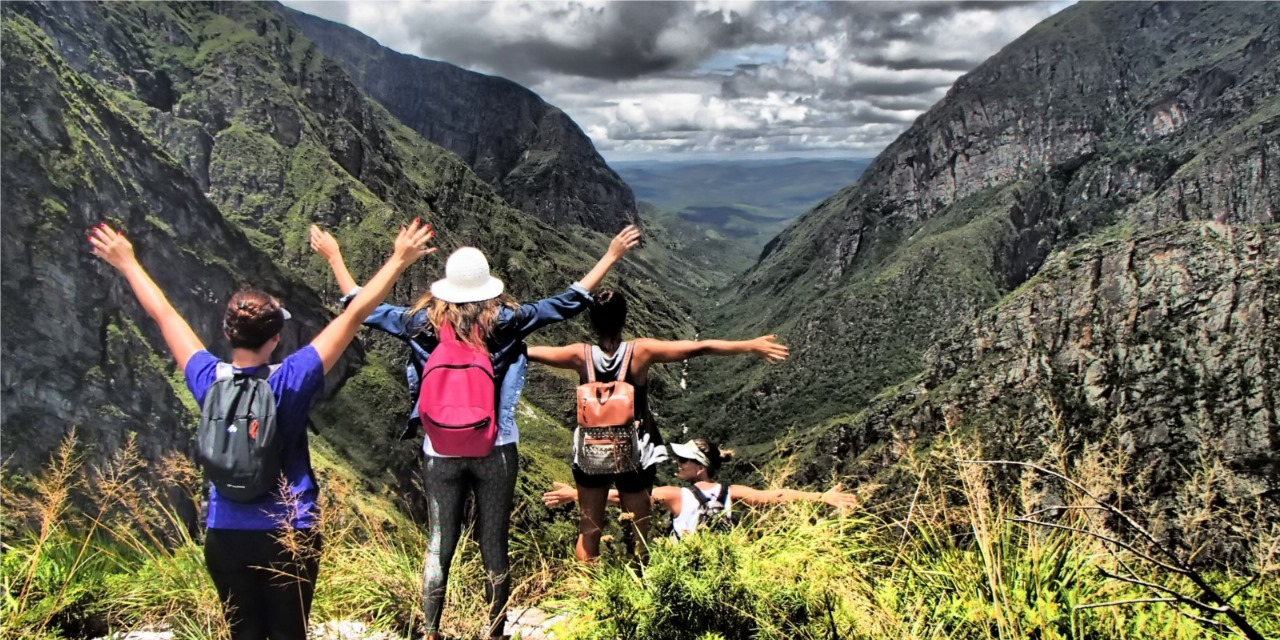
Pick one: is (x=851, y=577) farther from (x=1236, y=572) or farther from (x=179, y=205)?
(x=179, y=205)

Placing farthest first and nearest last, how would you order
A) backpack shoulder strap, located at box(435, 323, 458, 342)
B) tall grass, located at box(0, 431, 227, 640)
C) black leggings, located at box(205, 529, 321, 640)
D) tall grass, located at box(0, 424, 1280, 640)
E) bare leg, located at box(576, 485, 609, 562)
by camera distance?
bare leg, located at box(576, 485, 609, 562) < backpack shoulder strap, located at box(435, 323, 458, 342) < tall grass, located at box(0, 431, 227, 640) < black leggings, located at box(205, 529, 321, 640) < tall grass, located at box(0, 424, 1280, 640)

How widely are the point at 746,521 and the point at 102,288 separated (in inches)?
5200

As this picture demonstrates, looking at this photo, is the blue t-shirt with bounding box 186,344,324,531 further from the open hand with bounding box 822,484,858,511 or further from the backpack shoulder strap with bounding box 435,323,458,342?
the open hand with bounding box 822,484,858,511

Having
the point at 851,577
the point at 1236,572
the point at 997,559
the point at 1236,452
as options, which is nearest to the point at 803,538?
the point at 851,577

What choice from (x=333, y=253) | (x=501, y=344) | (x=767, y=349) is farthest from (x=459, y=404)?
(x=767, y=349)

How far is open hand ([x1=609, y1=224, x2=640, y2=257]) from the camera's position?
24.5 ft

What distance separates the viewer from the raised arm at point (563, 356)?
6.98 meters

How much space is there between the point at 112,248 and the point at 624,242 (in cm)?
426

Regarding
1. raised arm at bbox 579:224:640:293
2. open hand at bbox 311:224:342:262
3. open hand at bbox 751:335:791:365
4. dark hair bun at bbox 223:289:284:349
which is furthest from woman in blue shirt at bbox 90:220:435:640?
open hand at bbox 751:335:791:365

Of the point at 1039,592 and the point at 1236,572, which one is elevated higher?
the point at 1039,592

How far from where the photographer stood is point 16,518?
5.77m

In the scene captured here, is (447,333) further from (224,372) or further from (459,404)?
(224,372)

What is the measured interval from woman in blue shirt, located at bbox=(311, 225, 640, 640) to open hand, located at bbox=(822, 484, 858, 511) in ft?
8.90

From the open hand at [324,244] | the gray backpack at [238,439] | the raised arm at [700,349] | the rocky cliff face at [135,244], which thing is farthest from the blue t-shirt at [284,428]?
the rocky cliff face at [135,244]
